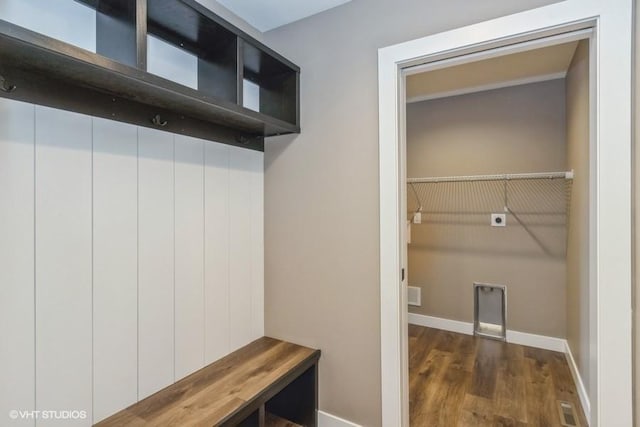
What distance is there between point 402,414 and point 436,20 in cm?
188

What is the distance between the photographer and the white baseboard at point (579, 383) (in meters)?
1.92

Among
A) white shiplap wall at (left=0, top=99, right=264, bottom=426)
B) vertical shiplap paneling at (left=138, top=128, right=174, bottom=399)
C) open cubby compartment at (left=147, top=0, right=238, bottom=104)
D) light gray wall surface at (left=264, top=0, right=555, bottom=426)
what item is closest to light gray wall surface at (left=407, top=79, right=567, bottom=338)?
light gray wall surface at (left=264, top=0, right=555, bottom=426)

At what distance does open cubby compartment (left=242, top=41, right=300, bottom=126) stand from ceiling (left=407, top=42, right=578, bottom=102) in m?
1.15

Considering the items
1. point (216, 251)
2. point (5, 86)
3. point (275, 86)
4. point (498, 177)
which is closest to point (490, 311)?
point (498, 177)

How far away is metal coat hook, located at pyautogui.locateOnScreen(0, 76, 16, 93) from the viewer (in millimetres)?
979

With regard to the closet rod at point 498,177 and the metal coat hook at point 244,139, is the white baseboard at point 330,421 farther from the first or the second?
the closet rod at point 498,177

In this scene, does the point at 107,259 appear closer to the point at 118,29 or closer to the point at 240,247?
the point at 240,247

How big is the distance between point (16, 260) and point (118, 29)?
85 centimetres

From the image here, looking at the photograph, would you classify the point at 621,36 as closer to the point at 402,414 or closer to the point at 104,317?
the point at 402,414

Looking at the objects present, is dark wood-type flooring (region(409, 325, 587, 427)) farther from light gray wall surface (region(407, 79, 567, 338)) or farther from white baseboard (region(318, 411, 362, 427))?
white baseboard (region(318, 411, 362, 427))

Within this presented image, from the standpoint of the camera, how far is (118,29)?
3.82ft

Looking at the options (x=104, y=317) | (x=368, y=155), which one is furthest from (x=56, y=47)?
(x=368, y=155)

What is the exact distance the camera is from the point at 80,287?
118 centimetres
